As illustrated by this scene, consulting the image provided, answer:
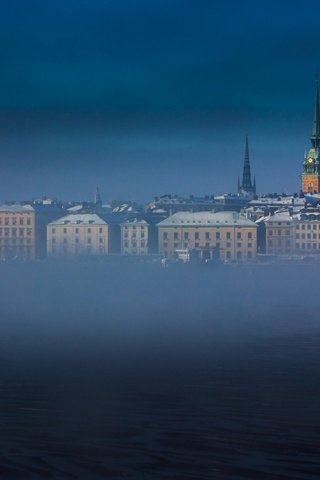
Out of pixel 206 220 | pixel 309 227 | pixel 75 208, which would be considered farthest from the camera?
pixel 75 208

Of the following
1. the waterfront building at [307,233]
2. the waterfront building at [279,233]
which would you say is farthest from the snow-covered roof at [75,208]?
the waterfront building at [307,233]

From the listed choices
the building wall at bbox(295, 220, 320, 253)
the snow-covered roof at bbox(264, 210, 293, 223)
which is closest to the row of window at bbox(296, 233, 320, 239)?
the building wall at bbox(295, 220, 320, 253)

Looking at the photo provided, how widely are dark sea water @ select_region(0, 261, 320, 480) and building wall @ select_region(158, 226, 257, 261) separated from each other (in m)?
41.5

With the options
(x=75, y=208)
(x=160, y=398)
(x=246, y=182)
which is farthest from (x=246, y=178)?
(x=160, y=398)

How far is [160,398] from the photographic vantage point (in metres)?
8.70

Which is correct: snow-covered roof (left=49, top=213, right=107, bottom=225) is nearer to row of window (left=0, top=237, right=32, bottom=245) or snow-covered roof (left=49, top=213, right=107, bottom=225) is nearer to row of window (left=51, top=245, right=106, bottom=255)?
row of window (left=51, top=245, right=106, bottom=255)

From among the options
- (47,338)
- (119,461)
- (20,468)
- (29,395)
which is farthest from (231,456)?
(47,338)

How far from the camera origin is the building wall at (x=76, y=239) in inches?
2442

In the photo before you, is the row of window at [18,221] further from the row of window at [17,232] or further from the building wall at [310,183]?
the building wall at [310,183]

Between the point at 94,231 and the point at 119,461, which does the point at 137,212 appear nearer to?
the point at 94,231

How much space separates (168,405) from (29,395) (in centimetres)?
110

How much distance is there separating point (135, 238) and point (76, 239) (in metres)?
3.26

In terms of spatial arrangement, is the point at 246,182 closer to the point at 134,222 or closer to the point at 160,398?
the point at 134,222

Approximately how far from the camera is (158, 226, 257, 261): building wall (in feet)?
196
